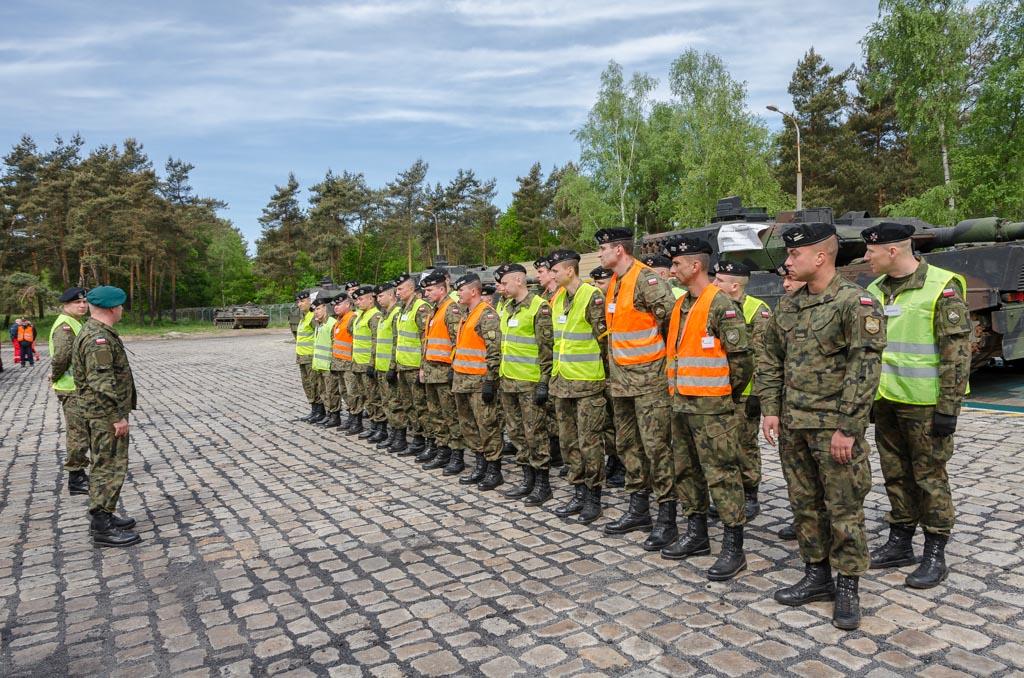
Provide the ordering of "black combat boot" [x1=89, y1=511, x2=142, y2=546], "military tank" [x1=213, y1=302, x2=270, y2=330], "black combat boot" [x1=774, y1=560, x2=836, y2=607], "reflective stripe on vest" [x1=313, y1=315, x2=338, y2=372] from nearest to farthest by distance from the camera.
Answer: "black combat boot" [x1=774, y1=560, x2=836, y2=607], "black combat boot" [x1=89, y1=511, x2=142, y2=546], "reflective stripe on vest" [x1=313, y1=315, x2=338, y2=372], "military tank" [x1=213, y1=302, x2=270, y2=330]

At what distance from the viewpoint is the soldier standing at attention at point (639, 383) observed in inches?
193

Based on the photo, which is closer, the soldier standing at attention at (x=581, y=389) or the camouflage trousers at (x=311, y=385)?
the soldier standing at attention at (x=581, y=389)

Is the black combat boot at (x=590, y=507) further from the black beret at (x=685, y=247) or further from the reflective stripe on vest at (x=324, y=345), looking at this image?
the reflective stripe on vest at (x=324, y=345)

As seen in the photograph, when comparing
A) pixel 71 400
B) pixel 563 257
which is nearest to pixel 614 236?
pixel 563 257

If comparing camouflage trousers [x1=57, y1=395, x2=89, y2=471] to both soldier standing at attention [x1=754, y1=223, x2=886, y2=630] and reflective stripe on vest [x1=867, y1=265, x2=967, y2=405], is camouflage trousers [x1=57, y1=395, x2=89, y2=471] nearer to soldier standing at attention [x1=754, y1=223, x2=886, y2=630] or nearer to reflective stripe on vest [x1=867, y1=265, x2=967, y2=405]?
soldier standing at attention [x1=754, y1=223, x2=886, y2=630]

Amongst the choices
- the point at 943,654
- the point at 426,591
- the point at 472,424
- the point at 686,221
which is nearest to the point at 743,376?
the point at 943,654

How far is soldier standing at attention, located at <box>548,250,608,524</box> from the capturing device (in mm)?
5441

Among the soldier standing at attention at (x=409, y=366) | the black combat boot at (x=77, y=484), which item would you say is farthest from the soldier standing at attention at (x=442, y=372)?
the black combat boot at (x=77, y=484)

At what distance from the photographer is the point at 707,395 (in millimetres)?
4344

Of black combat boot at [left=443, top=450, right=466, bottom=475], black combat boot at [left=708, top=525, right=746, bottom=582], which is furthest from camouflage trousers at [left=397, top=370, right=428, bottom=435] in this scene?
black combat boot at [left=708, top=525, right=746, bottom=582]

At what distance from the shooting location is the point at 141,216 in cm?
4744

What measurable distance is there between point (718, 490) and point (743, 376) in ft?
2.34

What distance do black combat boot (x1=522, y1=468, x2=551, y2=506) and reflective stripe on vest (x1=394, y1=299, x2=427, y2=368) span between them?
226 centimetres

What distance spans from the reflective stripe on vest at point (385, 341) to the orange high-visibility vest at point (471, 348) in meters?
1.75
